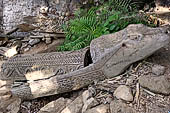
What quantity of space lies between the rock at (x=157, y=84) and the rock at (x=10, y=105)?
1980mm

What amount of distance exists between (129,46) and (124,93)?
0.56 m

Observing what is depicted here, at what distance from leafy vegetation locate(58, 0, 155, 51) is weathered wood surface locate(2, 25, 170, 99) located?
0.70 m

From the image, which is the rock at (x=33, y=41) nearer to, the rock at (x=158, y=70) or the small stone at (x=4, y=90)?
the small stone at (x=4, y=90)

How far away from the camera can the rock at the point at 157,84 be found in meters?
1.75

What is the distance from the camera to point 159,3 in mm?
3521

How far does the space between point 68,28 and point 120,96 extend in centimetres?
235

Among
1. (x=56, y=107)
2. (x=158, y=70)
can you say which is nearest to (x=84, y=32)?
(x=56, y=107)

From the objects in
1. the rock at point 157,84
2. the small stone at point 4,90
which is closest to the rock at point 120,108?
the rock at point 157,84


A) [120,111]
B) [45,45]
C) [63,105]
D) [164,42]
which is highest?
[164,42]

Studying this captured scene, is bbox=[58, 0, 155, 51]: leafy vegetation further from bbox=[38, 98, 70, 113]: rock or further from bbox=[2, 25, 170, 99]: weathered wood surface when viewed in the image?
bbox=[38, 98, 70, 113]: rock

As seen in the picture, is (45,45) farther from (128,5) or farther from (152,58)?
(152,58)

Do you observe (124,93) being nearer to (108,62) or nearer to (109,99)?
(109,99)

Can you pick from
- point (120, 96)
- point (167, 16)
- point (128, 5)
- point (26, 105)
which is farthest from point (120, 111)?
point (128, 5)

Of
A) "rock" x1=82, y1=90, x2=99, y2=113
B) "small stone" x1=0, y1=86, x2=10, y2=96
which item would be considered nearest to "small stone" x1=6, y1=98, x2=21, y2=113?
"small stone" x1=0, y1=86, x2=10, y2=96
